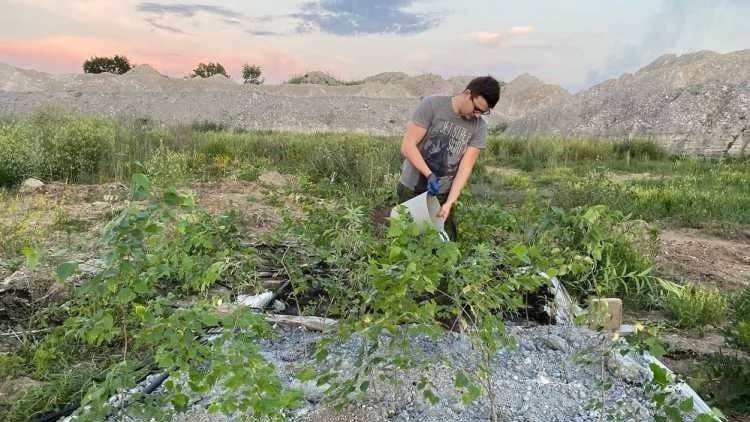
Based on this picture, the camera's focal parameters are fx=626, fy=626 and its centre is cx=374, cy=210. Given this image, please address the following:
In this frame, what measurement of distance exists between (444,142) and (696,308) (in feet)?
5.94

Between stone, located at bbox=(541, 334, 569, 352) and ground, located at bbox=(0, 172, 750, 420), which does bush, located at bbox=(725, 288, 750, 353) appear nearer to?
ground, located at bbox=(0, 172, 750, 420)

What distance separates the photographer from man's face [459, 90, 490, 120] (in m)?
3.34

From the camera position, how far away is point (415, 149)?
11.5 ft

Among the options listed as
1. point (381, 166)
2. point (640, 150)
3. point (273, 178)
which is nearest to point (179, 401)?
point (381, 166)

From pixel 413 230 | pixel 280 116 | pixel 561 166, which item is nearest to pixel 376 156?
pixel 561 166

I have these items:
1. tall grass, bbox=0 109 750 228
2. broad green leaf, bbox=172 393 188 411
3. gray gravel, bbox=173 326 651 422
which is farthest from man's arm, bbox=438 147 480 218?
broad green leaf, bbox=172 393 188 411

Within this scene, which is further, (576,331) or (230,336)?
(576,331)

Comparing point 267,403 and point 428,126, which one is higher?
point 428,126

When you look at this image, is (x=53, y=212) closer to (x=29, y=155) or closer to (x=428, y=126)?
(x=29, y=155)

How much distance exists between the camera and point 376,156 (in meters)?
8.75

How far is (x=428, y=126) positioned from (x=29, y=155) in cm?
595

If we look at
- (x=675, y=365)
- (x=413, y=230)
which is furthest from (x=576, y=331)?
(x=413, y=230)

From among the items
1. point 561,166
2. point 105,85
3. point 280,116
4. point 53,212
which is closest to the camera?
→ point 53,212

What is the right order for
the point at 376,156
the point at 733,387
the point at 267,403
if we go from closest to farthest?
the point at 267,403
the point at 733,387
the point at 376,156
